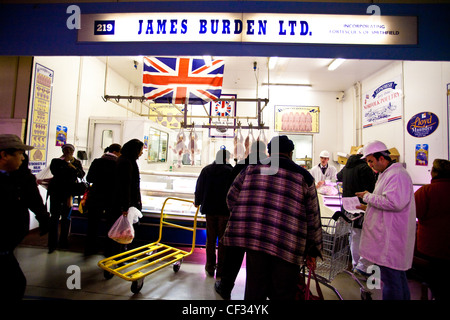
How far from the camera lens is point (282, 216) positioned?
1879mm

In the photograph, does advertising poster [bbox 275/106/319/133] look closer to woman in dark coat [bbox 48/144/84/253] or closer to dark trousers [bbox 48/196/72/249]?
woman in dark coat [bbox 48/144/84/253]

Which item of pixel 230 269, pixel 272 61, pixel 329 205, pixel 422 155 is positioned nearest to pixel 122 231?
pixel 230 269

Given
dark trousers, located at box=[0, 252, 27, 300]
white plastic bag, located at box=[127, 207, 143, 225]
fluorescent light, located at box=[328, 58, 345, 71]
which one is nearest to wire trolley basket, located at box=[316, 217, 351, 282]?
white plastic bag, located at box=[127, 207, 143, 225]

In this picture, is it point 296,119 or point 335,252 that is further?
point 296,119

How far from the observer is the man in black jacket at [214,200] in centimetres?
338

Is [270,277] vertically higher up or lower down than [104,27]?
lower down

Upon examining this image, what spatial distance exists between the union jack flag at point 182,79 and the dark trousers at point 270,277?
2.86 m

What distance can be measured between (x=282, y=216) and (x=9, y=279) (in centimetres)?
233

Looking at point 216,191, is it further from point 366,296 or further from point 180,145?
point 366,296

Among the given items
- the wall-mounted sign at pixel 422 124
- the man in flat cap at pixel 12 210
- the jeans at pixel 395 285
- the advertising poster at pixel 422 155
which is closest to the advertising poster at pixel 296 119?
the wall-mounted sign at pixel 422 124

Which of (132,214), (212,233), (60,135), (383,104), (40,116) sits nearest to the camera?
(132,214)

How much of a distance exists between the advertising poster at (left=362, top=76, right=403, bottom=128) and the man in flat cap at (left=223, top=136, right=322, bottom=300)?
19.1ft

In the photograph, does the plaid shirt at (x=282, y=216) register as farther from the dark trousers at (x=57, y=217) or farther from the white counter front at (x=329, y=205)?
the dark trousers at (x=57, y=217)

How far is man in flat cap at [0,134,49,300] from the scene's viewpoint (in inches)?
66.7
